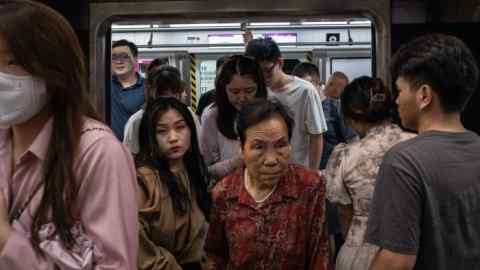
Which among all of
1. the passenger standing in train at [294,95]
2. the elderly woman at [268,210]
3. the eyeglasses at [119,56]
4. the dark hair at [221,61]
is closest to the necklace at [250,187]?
the elderly woman at [268,210]

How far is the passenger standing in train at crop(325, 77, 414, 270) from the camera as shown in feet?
9.18

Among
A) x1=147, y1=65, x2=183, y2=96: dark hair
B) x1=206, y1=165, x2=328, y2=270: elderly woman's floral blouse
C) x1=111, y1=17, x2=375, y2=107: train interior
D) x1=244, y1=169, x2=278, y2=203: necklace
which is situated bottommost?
x1=206, y1=165, x2=328, y2=270: elderly woman's floral blouse

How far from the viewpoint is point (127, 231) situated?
4.60 feet

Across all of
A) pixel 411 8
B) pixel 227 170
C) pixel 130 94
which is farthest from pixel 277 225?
pixel 130 94

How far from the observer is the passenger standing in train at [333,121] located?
5008 millimetres

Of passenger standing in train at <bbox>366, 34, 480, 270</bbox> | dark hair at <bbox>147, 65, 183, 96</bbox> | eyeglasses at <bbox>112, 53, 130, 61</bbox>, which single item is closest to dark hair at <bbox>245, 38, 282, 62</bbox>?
dark hair at <bbox>147, 65, 183, 96</bbox>

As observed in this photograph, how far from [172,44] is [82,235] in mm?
6362

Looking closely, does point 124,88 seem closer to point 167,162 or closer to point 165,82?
point 165,82

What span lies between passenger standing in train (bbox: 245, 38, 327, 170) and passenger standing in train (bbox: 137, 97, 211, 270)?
3.24ft

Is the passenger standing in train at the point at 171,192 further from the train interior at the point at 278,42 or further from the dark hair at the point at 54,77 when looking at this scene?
the train interior at the point at 278,42

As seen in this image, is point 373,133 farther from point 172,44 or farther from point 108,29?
point 172,44

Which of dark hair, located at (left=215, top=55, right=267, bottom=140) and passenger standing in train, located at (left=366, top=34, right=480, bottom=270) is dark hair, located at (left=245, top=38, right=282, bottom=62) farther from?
passenger standing in train, located at (left=366, top=34, right=480, bottom=270)

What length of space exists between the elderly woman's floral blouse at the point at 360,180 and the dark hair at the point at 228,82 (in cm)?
69

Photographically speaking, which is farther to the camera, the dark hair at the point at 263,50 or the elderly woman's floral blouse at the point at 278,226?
the dark hair at the point at 263,50
